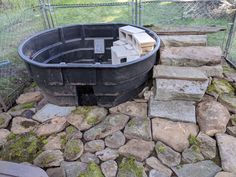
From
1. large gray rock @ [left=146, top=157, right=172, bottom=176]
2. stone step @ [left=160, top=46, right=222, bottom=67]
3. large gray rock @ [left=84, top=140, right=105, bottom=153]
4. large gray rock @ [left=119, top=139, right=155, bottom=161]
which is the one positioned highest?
stone step @ [left=160, top=46, right=222, bottom=67]

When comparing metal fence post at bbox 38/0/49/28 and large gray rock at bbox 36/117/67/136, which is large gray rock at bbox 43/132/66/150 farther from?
metal fence post at bbox 38/0/49/28

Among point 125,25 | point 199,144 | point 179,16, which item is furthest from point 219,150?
point 179,16

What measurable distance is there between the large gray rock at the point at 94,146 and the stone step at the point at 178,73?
80cm

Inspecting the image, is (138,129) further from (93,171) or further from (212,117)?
(212,117)

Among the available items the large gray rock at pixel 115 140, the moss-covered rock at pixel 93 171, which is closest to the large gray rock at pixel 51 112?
the large gray rock at pixel 115 140

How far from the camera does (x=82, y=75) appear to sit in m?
1.78

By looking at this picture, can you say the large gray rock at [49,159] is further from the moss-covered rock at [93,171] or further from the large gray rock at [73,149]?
the moss-covered rock at [93,171]

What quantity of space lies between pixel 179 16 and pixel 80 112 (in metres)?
2.71

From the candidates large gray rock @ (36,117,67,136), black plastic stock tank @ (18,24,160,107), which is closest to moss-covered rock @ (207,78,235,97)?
black plastic stock tank @ (18,24,160,107)

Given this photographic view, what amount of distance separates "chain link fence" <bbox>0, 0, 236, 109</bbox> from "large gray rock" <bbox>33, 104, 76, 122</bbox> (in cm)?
39

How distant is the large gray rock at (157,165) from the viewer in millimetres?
1464

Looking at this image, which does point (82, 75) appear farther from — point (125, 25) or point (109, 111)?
point (125, 25)

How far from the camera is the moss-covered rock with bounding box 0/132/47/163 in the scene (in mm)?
1609

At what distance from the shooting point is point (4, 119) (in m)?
1.96
